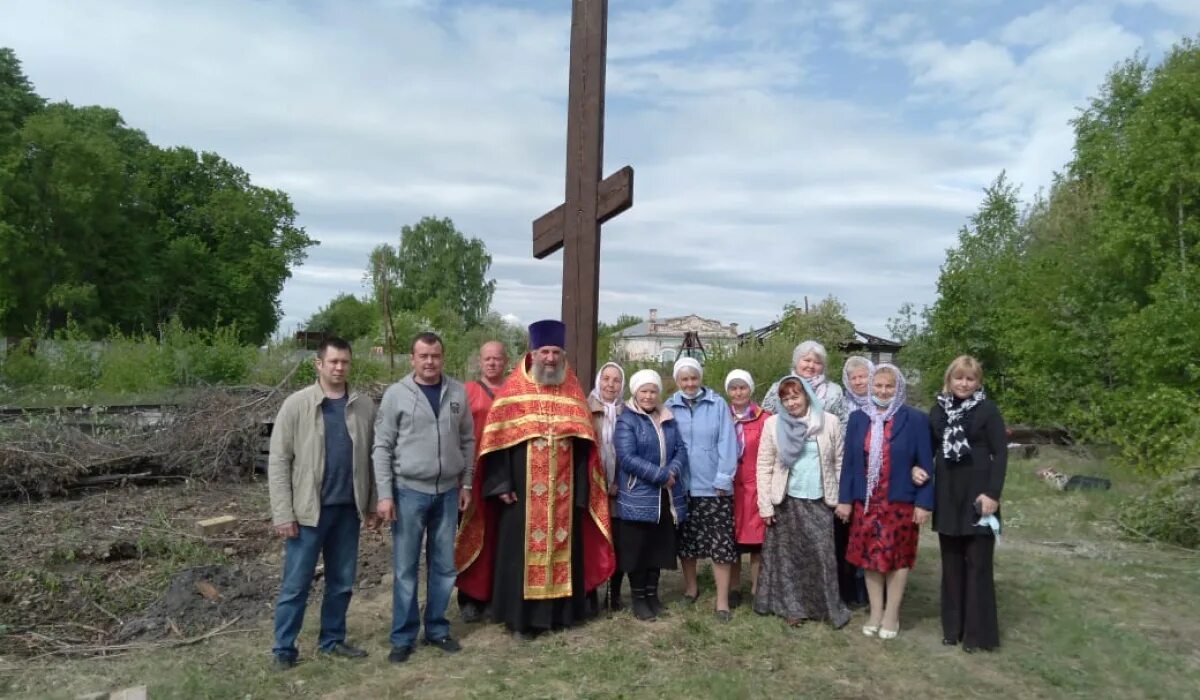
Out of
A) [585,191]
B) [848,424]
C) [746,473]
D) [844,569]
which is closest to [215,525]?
[585,191]

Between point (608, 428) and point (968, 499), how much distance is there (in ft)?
6.87

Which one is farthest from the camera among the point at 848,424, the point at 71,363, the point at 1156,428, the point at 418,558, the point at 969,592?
the point at 71,363

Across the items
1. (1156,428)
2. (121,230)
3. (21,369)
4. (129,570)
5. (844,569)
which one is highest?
(121,230)

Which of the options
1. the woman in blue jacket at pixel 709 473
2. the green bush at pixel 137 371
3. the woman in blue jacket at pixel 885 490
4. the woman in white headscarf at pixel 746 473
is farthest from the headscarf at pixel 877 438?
the green bush at pixel 137 371

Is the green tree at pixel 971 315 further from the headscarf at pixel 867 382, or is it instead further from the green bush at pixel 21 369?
the green bush at pixel 21 369

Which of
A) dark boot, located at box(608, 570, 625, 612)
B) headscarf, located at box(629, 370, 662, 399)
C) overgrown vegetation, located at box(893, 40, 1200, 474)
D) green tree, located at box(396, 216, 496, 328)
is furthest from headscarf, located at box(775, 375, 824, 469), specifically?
green tree, located at box(396, 216, 496, 328)

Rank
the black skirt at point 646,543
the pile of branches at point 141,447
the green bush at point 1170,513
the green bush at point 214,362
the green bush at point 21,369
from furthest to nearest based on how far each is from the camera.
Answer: the green bush at point 21,369, the green bush at point 214,362, the pile of branches at point 141,447, the green bush at point 1170,513, the black skirt at point 646,543

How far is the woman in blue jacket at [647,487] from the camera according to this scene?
5.11 meters

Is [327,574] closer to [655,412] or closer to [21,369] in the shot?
[655,412]

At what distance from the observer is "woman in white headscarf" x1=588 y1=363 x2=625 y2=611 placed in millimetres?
5195

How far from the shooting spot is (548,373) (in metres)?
4.91

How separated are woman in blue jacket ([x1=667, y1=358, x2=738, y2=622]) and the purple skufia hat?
2.85ft

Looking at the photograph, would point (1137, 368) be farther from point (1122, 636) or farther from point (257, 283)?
point (257, 283)

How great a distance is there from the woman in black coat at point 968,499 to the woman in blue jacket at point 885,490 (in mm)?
105
